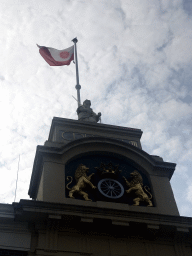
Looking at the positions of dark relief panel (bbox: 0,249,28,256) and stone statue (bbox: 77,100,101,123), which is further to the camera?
stone statue (bbox: 77,100,101,123)

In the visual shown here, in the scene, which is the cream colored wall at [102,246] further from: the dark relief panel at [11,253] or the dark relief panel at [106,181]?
the dark relief panel at [106,181]

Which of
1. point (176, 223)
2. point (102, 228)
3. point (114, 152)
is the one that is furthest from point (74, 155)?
point (176, 223)

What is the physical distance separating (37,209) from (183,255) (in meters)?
6.76

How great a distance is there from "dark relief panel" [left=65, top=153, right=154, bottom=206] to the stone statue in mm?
4725

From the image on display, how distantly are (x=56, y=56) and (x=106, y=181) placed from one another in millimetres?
12953

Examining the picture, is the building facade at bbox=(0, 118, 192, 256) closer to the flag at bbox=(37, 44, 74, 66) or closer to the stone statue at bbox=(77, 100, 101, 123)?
the stone statue at bbox=(77, 100, 101, 123)

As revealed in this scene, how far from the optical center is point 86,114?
2538cm

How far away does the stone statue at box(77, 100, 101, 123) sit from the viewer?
25.1 meters

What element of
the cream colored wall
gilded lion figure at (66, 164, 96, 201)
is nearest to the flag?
gilded lion figure at (66, 164, 96, 201)

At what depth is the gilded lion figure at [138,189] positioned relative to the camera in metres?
19.0

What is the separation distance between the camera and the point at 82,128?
902 inches

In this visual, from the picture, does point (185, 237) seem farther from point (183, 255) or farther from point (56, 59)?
point (56, 59)

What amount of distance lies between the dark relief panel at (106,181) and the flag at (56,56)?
10.6 meters

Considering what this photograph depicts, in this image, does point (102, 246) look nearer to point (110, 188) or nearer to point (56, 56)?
point (110, 188)
